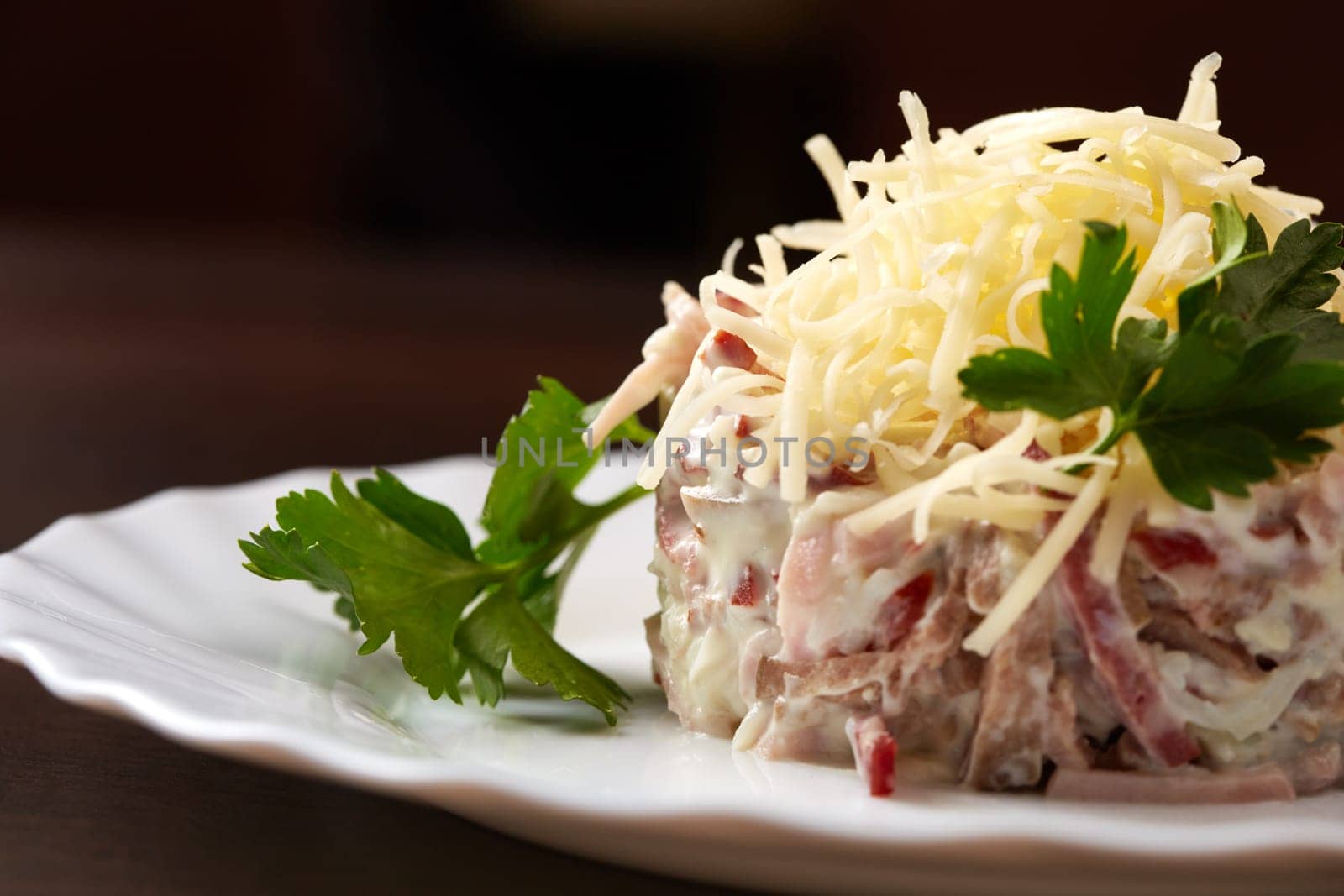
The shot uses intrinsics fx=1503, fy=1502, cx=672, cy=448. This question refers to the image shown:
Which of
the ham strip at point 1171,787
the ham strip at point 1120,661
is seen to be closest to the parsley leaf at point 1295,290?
the ham strip at point 1120,661

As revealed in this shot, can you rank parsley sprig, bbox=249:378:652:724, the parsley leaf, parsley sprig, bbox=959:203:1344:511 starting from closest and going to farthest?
1. parsley sprig, bbox=959:203:1344:511
2. the parsley leaf
3. parsley sprig, bbox=249:378:652:724

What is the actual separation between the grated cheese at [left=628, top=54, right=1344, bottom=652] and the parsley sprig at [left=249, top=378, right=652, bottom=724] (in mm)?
379

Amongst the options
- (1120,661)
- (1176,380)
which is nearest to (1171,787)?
(1120,661)

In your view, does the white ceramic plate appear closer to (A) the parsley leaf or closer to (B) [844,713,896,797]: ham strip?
(B) [844,713,896,797]: ham strip

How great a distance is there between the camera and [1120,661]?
5.35 feet

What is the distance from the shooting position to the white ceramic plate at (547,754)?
1312 millimetres

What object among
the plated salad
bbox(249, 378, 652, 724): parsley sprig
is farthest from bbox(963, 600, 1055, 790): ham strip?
bbox(249, 378, 652, 724): parsley sprig

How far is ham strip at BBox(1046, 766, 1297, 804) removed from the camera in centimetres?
164

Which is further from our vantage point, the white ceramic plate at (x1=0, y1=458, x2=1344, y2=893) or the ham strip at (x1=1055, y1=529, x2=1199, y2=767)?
the ham strip at (x1=1055, y1=529, x2=1199, y2=767)

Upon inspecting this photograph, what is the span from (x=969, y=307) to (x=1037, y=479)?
25 centimetres

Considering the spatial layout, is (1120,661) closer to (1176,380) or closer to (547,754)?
(1176,380)

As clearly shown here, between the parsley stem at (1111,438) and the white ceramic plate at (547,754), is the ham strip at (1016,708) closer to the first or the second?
the white ceramic plate at (547,754)

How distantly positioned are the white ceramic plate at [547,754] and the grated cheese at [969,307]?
0.32 meters

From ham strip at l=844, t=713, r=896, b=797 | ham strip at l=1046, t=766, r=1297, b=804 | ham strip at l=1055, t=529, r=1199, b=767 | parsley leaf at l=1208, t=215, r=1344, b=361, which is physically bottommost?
ham strip at l=1046, t=766, r=1297, b=804
